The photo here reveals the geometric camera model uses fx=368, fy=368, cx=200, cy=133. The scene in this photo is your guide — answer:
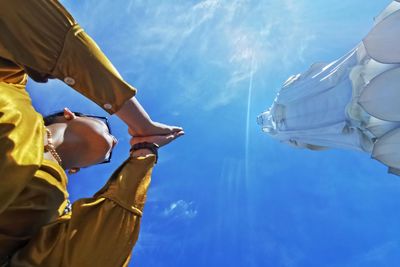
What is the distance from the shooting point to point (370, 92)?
5117 mm

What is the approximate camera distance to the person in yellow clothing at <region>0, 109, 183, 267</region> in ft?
5.49

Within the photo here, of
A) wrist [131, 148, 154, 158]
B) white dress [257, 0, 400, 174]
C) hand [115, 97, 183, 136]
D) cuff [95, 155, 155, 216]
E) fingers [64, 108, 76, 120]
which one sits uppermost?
white dress [257, 0, 400, 174]

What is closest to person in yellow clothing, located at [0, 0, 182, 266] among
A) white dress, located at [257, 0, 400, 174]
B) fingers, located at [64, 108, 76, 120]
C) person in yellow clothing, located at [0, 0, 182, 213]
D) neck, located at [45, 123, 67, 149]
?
person in yellow clothing, located at [0, 0, 182, 213]

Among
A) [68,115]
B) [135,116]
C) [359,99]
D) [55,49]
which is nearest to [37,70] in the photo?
[55,49]

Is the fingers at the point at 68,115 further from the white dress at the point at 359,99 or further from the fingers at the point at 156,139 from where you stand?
the white dress at the point at 359,99

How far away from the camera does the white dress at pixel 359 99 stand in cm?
502

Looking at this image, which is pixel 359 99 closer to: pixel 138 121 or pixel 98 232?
pixel 138 121

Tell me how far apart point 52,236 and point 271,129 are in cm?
1083

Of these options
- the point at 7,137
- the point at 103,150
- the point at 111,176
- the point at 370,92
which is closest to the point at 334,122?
the point at 370,92

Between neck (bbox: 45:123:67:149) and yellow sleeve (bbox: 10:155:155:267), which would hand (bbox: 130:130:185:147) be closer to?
yellow sleeve (bbox: 10:155:155:267)

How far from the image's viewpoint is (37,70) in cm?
152

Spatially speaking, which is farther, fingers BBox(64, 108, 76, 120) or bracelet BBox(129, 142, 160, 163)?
fingers BBox(64, 108, 76, 120)

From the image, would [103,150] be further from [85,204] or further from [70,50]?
[70,50]

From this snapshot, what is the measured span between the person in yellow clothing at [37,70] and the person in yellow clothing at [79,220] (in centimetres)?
32
